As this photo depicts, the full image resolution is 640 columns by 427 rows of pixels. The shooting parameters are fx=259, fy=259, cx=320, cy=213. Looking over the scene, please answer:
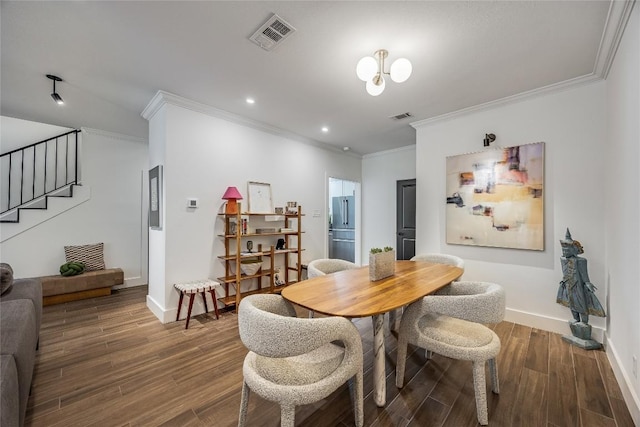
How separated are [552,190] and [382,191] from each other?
3028 mm

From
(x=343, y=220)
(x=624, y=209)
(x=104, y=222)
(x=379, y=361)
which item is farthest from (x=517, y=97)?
(x=104, y=222)

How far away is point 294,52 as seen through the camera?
7.38ft

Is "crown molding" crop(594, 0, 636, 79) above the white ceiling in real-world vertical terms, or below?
below

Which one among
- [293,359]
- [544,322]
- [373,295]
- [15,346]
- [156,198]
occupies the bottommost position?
[544,322]

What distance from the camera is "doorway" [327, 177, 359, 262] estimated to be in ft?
20.0

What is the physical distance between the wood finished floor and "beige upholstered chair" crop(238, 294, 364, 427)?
0.44m

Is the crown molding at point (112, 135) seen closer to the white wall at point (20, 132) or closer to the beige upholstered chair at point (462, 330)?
the white wall at point (20, 132)

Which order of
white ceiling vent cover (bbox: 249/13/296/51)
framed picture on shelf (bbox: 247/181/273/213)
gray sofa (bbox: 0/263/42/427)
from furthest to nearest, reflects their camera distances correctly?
framed picture on shelf (bbox: 247/181/273/213), white ceiling vent cover (bbox: 249/13/296/51), gray sofa (bbox: 0/263/42/427)

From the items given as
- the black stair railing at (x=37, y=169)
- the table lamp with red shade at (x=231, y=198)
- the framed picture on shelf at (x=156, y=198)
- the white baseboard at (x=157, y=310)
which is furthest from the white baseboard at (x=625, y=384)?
the black stair railing at (x=37, y=169)

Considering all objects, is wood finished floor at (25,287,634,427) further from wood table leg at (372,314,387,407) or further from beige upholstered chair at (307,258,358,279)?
beige upholstered chair at (307,258,358,279)

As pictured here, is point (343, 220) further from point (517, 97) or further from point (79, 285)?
point (79, 285)

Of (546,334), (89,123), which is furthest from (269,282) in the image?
(89,123)

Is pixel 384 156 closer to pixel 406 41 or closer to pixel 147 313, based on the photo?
pixel 406 41

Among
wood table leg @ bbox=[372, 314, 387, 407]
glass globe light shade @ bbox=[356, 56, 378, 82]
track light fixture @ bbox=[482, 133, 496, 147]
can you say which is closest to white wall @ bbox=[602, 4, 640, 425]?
track light fixture @ bbox=[482, 133, 496, 147]
